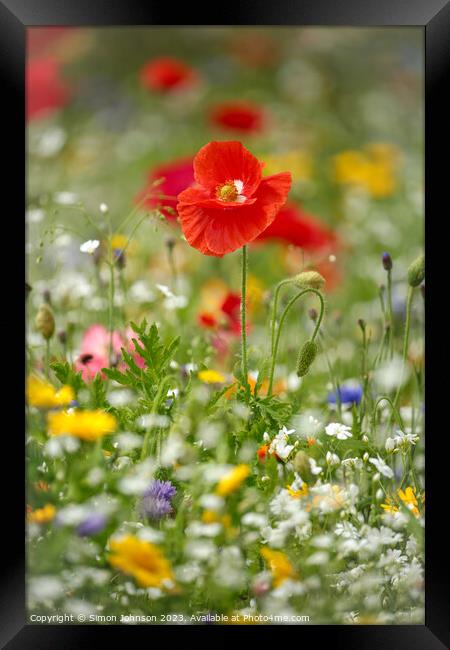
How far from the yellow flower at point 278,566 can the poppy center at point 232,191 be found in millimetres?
536

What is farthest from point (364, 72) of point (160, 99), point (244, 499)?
point (244, 499)

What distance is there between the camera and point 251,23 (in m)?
1.46

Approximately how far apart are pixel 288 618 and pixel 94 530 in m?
0.31

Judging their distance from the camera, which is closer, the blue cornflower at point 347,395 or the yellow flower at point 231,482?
the yellow flower at point 231,482

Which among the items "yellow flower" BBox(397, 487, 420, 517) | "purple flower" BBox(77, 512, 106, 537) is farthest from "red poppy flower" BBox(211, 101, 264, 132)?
"purple flower" BBox(77, 512, 106, 537)

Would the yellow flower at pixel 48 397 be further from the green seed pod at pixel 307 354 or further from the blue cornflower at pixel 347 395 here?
the blue cornflower at pixel 347 395

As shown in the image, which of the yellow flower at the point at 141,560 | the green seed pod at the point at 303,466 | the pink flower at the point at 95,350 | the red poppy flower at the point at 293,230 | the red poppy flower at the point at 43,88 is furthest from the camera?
the red poppy flower at the point at 43,88

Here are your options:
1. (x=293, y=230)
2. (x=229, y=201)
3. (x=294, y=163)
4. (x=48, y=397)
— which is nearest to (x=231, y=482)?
(x=48, y=397)

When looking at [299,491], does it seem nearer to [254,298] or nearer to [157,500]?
[157,500]

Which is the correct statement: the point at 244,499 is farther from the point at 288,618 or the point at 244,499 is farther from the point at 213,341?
the point at 213,341

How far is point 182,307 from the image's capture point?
2.02 metres

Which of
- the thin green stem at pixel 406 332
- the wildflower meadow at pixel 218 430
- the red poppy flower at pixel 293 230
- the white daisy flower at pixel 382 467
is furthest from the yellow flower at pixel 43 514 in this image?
the red poppy flower at pixel 293 230

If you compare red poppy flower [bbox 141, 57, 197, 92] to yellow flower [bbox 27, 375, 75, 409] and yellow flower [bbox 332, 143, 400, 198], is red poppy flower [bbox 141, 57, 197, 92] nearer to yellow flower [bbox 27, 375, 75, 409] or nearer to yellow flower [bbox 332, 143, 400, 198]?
yellow flower [bbox 332, 143, 400, 198]

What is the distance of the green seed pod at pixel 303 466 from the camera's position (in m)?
1.46
